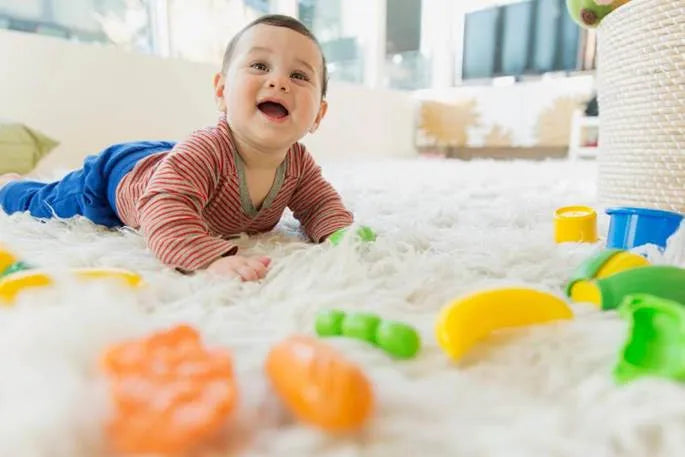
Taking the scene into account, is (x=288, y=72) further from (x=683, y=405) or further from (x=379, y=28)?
(x=379, y=28)

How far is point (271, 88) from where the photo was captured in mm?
733

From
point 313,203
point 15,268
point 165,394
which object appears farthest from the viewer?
point 313,203

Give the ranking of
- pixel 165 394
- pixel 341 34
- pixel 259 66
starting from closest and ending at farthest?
pixel 165 394
pixel 259 66
pixel 341 34

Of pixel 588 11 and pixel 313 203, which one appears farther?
pixel 588 11

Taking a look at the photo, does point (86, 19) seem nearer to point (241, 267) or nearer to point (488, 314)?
point (241, 267)

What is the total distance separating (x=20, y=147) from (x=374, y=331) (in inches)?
52.0

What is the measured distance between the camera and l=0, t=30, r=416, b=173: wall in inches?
65.6

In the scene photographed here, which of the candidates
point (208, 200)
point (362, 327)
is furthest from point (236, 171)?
point (362, 327)

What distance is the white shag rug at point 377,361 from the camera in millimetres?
265

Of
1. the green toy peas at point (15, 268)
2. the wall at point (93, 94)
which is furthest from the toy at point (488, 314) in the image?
the wall at point (93, 94)

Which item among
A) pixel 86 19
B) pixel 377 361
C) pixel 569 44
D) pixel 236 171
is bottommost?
pixel 377 361

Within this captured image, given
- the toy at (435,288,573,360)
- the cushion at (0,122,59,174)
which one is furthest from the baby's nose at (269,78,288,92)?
the cushion at (0,122,59,174)

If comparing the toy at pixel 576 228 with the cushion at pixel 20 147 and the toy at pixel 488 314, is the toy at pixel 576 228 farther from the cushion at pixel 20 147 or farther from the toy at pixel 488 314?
the cushion at pixel 20 147

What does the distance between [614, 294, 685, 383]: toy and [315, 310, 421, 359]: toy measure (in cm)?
13
